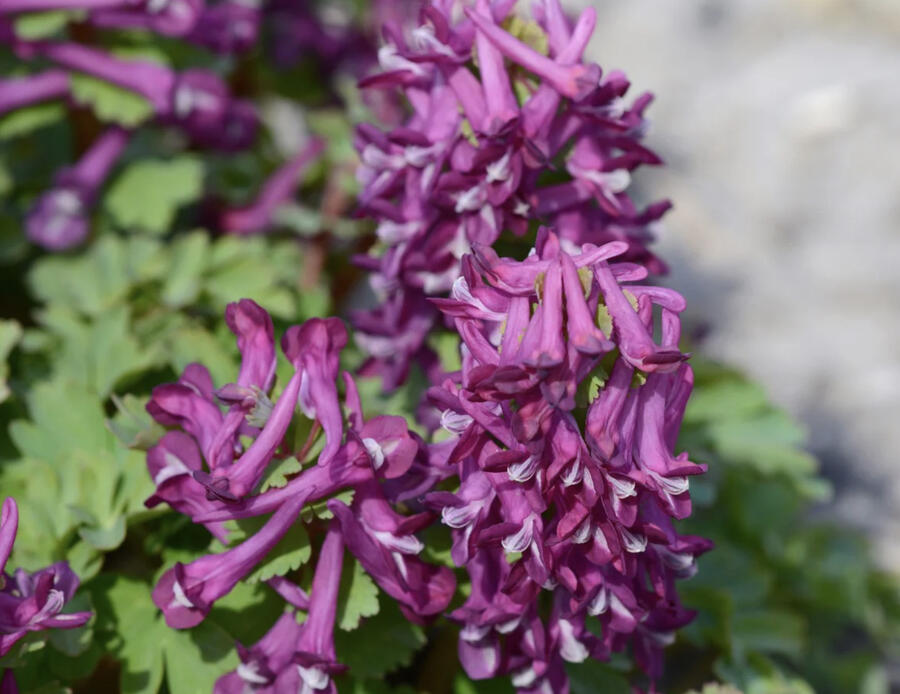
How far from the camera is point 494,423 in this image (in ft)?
5.23

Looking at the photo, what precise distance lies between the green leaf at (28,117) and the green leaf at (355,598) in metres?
2.02

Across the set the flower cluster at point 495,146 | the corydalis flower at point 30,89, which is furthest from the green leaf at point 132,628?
the corydalis flower at point 30,89

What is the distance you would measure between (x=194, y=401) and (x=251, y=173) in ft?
7.26

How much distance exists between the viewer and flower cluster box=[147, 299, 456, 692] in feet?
5.69

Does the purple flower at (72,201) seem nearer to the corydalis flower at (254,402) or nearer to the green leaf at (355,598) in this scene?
the corydalis flower at (254,402)

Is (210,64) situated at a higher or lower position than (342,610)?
higher

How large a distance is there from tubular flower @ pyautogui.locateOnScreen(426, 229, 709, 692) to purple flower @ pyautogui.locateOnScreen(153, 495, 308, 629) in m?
0.30

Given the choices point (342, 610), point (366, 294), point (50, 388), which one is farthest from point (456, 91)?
point (366, 294)

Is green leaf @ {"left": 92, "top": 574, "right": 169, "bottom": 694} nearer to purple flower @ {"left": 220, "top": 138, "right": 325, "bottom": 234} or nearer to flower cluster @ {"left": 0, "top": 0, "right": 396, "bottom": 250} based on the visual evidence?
flower cluster @ {"left": 0, "top": 0, "right": 396, "bottom": 250}

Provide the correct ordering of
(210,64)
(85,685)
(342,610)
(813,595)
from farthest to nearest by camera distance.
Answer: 1. (210,64)
2. (813,595)
3. (85,685)
4. (342,610)

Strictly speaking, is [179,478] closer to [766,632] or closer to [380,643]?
[380,643]

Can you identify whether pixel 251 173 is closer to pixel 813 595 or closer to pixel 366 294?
pixel 366 294

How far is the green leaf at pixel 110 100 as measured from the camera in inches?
120

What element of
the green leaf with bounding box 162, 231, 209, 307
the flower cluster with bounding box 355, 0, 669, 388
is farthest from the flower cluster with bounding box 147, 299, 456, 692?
the green leaf with bounding box 162, 231, 209, 307
